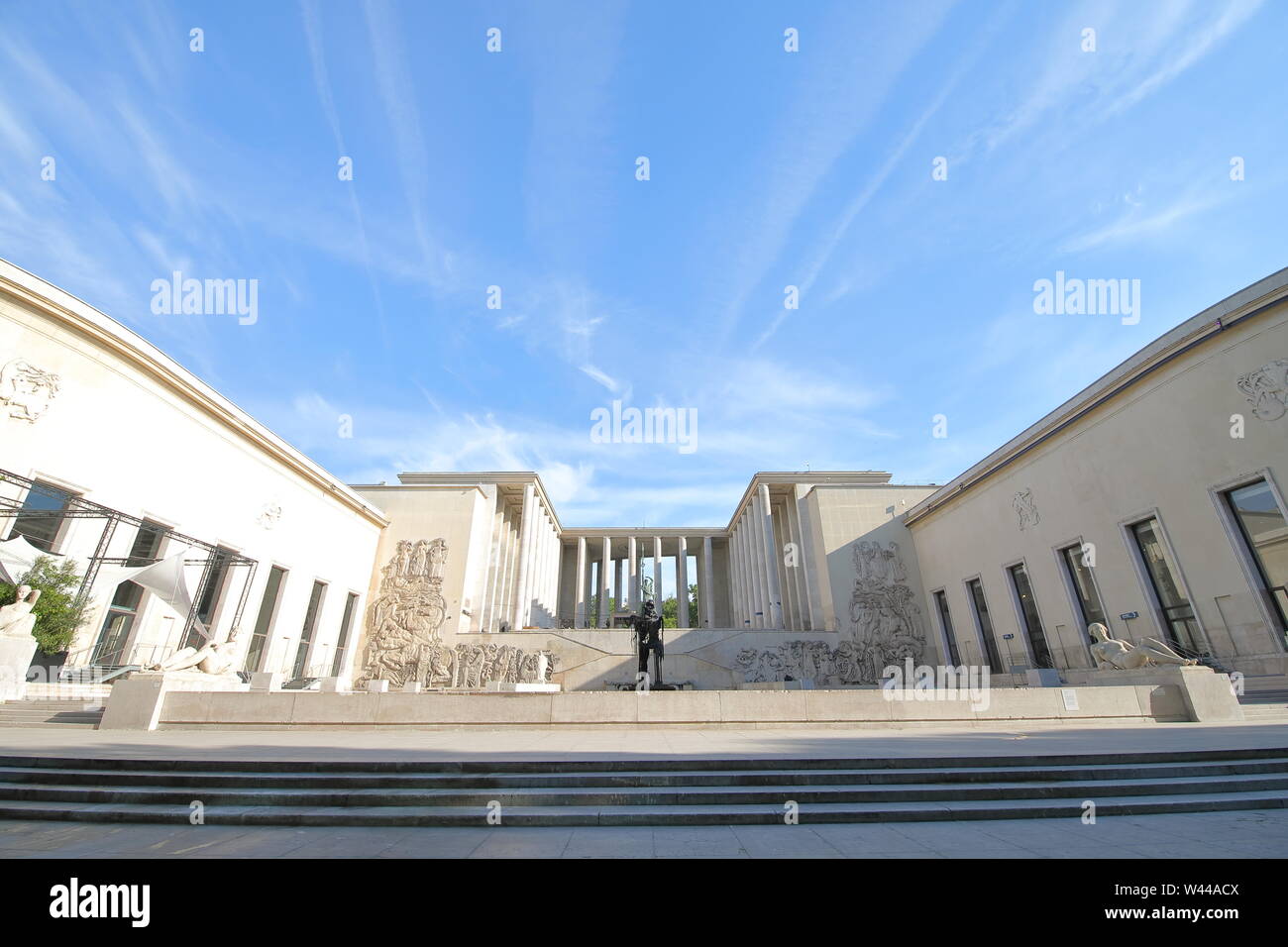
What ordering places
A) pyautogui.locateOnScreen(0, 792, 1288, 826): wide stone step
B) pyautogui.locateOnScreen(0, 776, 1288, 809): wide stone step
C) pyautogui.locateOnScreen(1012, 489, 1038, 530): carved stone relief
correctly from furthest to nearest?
pyautogui.locateOnScreen(1012, 489, 1038, 530): carved stone relief, pyautogui.locateOnScreen(0, 776, 1288, 809): wide stone step, pyautogui.locateOnScreen(0, 792, 1288, 826): wide stone step

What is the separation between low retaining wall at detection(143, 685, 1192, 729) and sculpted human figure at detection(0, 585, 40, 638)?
6.50 m

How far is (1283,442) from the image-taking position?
1484 centimetres

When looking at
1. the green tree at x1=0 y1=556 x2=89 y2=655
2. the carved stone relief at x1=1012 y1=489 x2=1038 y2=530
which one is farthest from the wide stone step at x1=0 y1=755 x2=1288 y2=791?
the carved stone relief at x1=1012 y1=489 x2=1038 y2=530

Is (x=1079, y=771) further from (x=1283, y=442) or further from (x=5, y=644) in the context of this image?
(x=5, y=644)

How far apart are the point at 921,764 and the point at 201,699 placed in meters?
12.2

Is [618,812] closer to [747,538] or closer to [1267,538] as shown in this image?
[1267,538]

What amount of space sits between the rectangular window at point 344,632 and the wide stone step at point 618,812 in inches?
1001

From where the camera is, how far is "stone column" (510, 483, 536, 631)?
33.4m

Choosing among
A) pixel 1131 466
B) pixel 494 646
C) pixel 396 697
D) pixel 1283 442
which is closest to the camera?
pixel 396 697

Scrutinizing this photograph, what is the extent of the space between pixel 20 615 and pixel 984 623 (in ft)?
113

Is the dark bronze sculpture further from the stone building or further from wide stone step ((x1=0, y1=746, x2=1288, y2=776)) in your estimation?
the stone building
